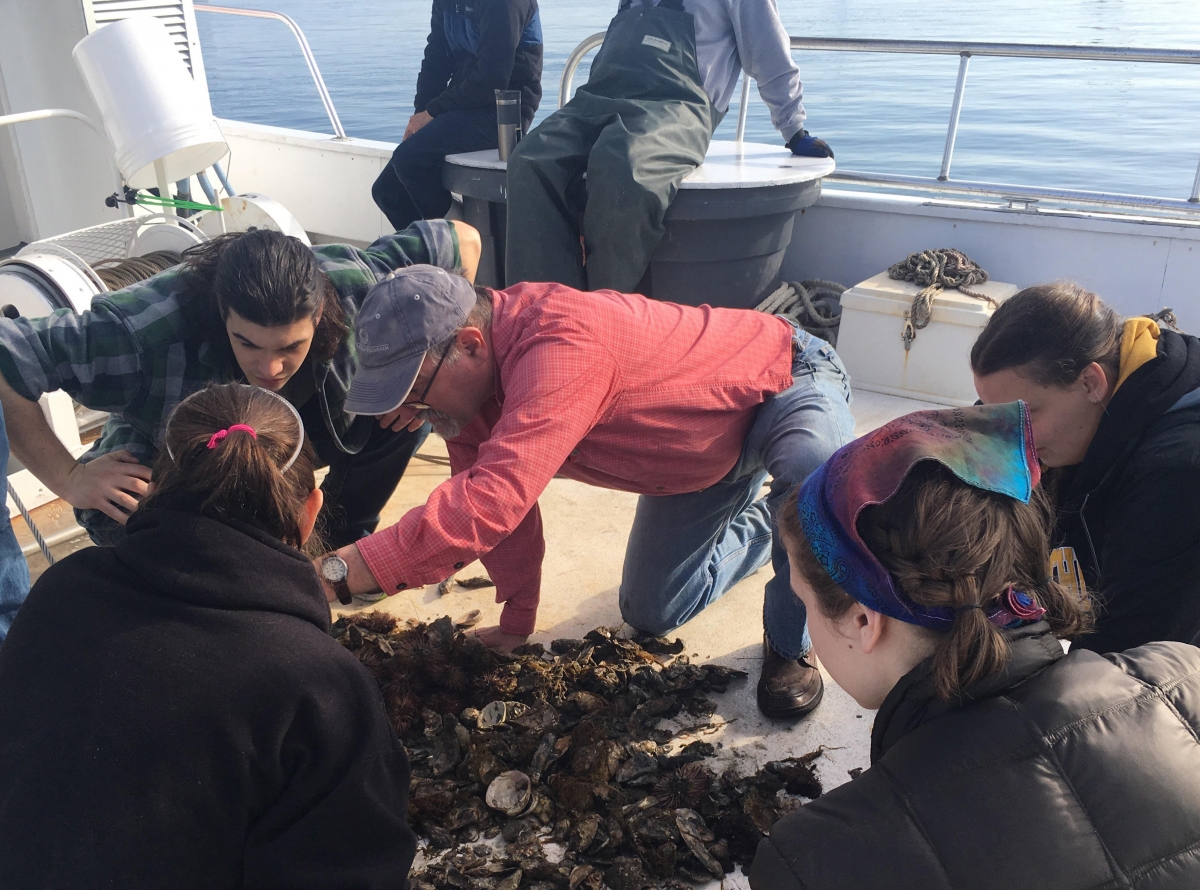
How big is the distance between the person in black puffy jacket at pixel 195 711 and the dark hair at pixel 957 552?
33.4 inches

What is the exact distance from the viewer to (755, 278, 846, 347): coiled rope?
4898 millimetres

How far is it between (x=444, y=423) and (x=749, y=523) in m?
1.18

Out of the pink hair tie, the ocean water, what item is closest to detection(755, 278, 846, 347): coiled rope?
the pink hair tie

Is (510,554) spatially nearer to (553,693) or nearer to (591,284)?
(553,693)

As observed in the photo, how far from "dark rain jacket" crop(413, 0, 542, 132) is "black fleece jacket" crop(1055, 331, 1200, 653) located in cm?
373

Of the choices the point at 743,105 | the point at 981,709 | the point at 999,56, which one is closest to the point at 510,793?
the point at 981,709

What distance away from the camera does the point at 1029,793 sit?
1162 millimetres

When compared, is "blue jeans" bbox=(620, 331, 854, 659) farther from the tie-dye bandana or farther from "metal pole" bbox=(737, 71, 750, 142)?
"metal pole" bbox=(737, 71, 750, 142)

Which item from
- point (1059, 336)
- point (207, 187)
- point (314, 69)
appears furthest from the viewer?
point (314, 69)

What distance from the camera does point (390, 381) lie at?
2.17 metres

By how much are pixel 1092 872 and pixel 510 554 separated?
1826 millimetres

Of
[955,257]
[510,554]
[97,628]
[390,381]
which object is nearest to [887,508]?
[97,628]

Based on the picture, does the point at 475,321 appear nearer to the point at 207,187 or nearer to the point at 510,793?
the point at 510,793

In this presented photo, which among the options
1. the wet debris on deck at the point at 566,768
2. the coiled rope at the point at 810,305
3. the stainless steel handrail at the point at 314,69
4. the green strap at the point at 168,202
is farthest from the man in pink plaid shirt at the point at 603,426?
the stainless steel handrail at the point at 314,69
